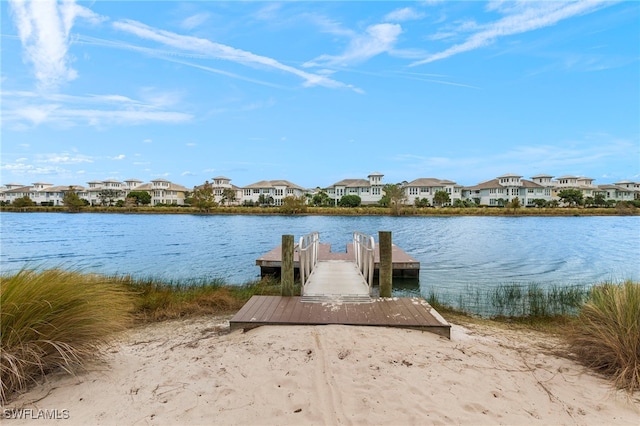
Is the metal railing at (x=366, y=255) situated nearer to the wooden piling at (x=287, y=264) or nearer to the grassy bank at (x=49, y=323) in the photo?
the wooden piling at (x=287, y=264)

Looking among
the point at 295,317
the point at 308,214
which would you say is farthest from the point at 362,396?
the point at 308,214

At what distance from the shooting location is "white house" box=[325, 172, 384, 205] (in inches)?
3199

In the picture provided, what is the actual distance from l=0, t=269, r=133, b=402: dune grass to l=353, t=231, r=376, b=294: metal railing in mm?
4526

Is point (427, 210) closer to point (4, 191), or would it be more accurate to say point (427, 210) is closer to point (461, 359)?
point (461, 359)

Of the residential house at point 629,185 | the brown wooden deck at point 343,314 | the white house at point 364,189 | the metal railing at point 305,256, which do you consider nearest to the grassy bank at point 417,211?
the white house at point 364,189

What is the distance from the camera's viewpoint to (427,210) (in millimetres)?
59719

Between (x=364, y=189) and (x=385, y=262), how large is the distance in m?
77.4

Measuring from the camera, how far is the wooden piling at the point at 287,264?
6344 millimetres

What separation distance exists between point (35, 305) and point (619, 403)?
5598 mm

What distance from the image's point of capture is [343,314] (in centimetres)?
558

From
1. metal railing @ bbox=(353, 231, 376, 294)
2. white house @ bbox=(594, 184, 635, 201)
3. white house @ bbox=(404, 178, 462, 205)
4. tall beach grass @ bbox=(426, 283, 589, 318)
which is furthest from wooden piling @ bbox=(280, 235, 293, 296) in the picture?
white house @ bbox=(594, 184, 635, 201)

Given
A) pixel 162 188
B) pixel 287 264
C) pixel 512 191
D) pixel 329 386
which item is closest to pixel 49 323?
pixel 329 386

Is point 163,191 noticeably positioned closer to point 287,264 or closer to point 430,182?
point 430,182

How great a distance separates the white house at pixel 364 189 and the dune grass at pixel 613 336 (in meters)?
74.2
